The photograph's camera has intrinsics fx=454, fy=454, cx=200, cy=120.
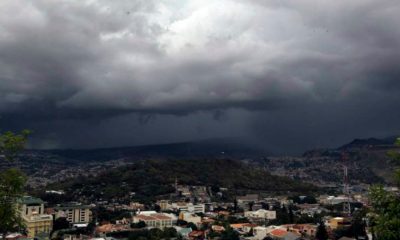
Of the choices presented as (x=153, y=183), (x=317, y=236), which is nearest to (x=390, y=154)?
(x=317, y=236)

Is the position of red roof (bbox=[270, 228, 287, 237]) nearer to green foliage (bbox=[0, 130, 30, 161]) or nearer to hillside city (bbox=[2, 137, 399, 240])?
hillside city (bbox=[2, 137, 399, 240])

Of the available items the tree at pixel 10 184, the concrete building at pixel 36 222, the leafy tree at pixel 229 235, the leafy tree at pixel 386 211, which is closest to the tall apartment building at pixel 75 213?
the concrete building at pixel 36 222

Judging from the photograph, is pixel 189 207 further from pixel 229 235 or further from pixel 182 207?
pixel 229 235

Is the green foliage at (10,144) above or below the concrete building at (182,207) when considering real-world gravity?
above

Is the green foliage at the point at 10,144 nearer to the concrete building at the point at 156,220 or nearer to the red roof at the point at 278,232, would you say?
the red roof at the point at 278,232

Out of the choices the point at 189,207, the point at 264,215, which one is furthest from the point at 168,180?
the point at 264,215

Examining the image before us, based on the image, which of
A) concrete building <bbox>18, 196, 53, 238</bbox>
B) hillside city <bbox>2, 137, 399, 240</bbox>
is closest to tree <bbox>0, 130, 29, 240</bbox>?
hillside city <bbox>2, 137, 399, 240</bbox>
